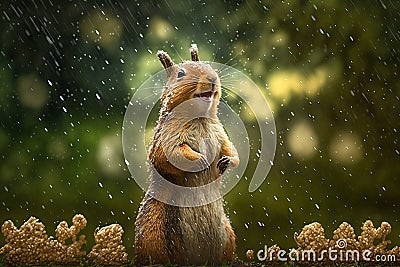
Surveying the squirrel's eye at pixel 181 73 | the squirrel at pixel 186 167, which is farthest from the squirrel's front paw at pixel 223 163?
the squirrel's eye at pixel 181 73

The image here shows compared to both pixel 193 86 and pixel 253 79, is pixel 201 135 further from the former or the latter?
pixel 253 79

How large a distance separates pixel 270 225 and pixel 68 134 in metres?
0.88

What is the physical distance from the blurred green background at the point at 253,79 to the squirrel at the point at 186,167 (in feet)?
1.17

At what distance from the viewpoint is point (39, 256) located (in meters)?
2.24

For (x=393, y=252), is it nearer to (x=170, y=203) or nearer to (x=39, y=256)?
(x=170, y=203)

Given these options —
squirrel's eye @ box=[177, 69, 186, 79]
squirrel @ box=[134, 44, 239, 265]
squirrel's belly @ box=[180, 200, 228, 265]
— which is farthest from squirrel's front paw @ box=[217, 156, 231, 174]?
squirrel's eye @ box=[177, 69, 186, 79]

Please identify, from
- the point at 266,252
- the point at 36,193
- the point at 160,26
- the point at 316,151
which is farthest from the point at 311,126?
the point at 36,193

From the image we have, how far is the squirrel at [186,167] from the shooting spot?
1958 mm

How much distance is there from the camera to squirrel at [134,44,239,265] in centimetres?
196

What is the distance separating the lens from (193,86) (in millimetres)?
1949

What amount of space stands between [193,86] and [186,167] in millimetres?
266

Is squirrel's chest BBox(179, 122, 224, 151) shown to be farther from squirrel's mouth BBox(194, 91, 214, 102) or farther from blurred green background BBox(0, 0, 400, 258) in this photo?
blurred green background BBox(0, 0, 400, 258)

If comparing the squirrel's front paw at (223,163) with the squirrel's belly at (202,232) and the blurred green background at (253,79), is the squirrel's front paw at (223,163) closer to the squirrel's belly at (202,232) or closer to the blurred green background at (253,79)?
the squirrel's belly at (202,232)

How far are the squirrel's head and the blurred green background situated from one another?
38cm
